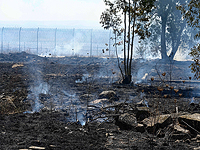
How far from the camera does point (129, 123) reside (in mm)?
4742

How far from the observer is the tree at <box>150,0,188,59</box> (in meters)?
24.2

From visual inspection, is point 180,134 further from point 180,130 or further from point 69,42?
point 69,42

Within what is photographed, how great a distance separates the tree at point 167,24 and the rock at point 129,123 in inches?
803

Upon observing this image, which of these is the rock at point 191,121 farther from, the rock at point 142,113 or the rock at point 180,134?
the rock at point 142,113

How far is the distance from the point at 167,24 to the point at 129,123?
2237 centimetres

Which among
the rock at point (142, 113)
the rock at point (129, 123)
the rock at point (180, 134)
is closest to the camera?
the rock at point (180, 134)

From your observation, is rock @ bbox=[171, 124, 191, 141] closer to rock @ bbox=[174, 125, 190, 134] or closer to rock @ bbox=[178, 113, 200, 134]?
rock @ bbox=[174, 125, 190, 134]

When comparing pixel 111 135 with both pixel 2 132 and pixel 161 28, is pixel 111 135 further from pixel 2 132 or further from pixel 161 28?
pixel 161 28

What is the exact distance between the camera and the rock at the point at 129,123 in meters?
4.60

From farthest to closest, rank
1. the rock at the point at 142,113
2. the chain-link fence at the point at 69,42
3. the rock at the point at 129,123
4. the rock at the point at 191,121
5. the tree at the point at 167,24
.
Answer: the chain-link fence at the point at 69,42, the tree at the point at 167,24, the rock at the point at 142,113, the rock at the point at 129,123, the rock at the point at 191,121

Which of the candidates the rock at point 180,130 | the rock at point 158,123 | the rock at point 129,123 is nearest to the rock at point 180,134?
the rock at point 180,130

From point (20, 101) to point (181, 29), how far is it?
22.3 m

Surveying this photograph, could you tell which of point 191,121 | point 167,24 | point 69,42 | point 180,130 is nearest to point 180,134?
point 180,130

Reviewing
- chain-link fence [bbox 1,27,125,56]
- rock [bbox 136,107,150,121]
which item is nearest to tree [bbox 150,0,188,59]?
chain-link fence [bbox 1,27,125,56]
